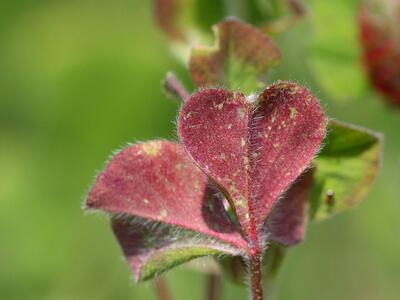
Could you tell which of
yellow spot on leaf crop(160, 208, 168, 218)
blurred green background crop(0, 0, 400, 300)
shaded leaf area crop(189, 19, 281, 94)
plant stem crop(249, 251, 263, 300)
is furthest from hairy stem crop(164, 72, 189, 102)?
blurred green background crop(0, 0, 400, 300)

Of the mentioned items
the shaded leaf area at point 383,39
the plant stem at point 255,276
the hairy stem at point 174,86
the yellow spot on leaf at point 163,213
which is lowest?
the plant stem at point 255,276

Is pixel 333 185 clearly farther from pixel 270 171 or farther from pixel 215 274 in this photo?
pixel 215 274

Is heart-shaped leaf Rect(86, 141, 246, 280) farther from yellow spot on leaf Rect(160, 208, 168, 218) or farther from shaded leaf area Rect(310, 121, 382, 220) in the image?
shaded leaf area Rect(310, 121, 382, 220)

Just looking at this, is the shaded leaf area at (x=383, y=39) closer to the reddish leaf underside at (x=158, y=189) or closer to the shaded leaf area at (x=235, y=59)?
the shaded leaf area at (x=235, y=59)

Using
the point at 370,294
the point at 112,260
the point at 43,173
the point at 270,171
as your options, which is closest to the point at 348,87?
the point at 270,171

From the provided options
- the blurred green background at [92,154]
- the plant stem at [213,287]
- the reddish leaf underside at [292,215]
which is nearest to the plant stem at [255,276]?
the reddish leaf underside at [292,215]
